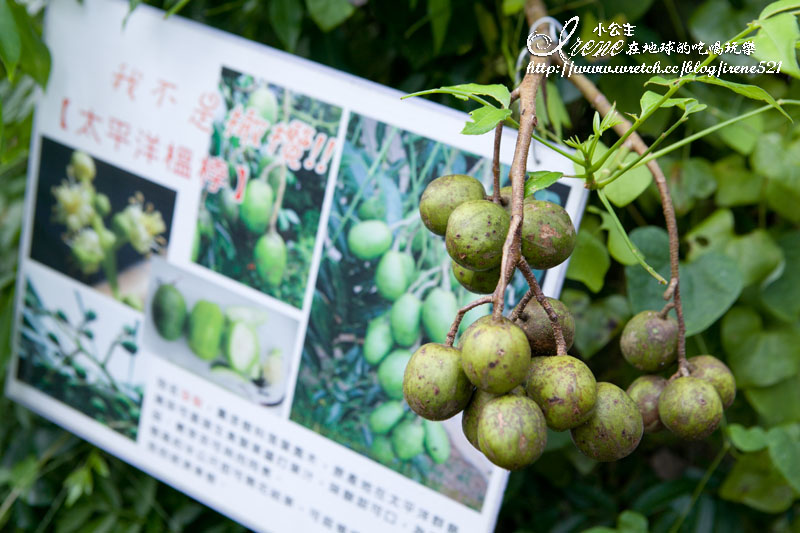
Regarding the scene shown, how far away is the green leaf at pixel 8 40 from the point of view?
796 millimetres

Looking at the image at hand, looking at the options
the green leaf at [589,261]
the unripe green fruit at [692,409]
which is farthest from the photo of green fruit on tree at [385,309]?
the unripe green fruit at [692,409]

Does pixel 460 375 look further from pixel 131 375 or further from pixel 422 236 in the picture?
pixel 131 375

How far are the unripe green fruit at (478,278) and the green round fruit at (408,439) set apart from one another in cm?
30

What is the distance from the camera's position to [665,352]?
61 centimetres

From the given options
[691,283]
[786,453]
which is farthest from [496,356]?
[786,453]

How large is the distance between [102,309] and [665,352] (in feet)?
2.48

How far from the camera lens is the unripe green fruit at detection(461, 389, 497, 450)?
473 millimetres

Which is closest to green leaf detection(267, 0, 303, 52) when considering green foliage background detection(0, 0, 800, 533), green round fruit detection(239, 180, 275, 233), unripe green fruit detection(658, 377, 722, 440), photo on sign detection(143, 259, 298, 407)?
green foliage background detection(0, 0, 800, 533)

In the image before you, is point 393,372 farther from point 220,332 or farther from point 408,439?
point 220,332

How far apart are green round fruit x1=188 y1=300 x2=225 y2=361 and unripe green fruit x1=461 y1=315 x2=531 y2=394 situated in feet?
1.71

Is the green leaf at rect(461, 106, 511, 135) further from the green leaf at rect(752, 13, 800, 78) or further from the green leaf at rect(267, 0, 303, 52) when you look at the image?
the green leaf at rect(267, 0, 303, 52)

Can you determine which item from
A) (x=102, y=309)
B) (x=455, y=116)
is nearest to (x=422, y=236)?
(x=455, y=116)

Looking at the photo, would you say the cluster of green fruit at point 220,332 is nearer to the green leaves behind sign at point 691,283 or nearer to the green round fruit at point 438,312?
the green round fruit at point 438,312

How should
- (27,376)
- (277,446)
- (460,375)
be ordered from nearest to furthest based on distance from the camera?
(460,375) → (277,446) → (27,376)
